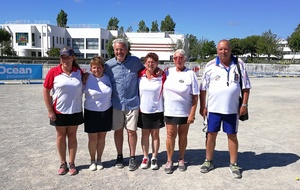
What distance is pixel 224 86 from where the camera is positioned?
4.39m

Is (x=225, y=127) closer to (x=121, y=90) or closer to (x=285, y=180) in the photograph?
(x=285, y=180)

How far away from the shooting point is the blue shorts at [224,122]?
450cm

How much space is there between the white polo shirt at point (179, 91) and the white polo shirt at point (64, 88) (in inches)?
54.4

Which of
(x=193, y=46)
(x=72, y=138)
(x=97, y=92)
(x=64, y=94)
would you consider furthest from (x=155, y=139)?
(x=193, y=46)

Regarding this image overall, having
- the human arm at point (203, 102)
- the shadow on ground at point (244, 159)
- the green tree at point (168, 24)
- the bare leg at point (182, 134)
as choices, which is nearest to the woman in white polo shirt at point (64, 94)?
the shadow on ground at point (244, 159)

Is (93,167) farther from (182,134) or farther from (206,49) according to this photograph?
(206,49)

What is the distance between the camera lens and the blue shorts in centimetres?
450

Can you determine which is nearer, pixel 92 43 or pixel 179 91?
pixel 179 91

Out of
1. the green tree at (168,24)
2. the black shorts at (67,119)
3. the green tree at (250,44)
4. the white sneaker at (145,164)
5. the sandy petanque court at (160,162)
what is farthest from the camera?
the green tree at (168,24)

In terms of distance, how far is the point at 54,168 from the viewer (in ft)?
15.3

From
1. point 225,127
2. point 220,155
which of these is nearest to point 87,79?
point 225,127

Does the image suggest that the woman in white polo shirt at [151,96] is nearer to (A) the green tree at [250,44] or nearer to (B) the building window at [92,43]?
(B) the building window at [92,43]

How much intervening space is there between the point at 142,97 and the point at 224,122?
1.39m

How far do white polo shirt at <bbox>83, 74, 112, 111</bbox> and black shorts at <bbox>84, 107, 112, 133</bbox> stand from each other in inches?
3.3
